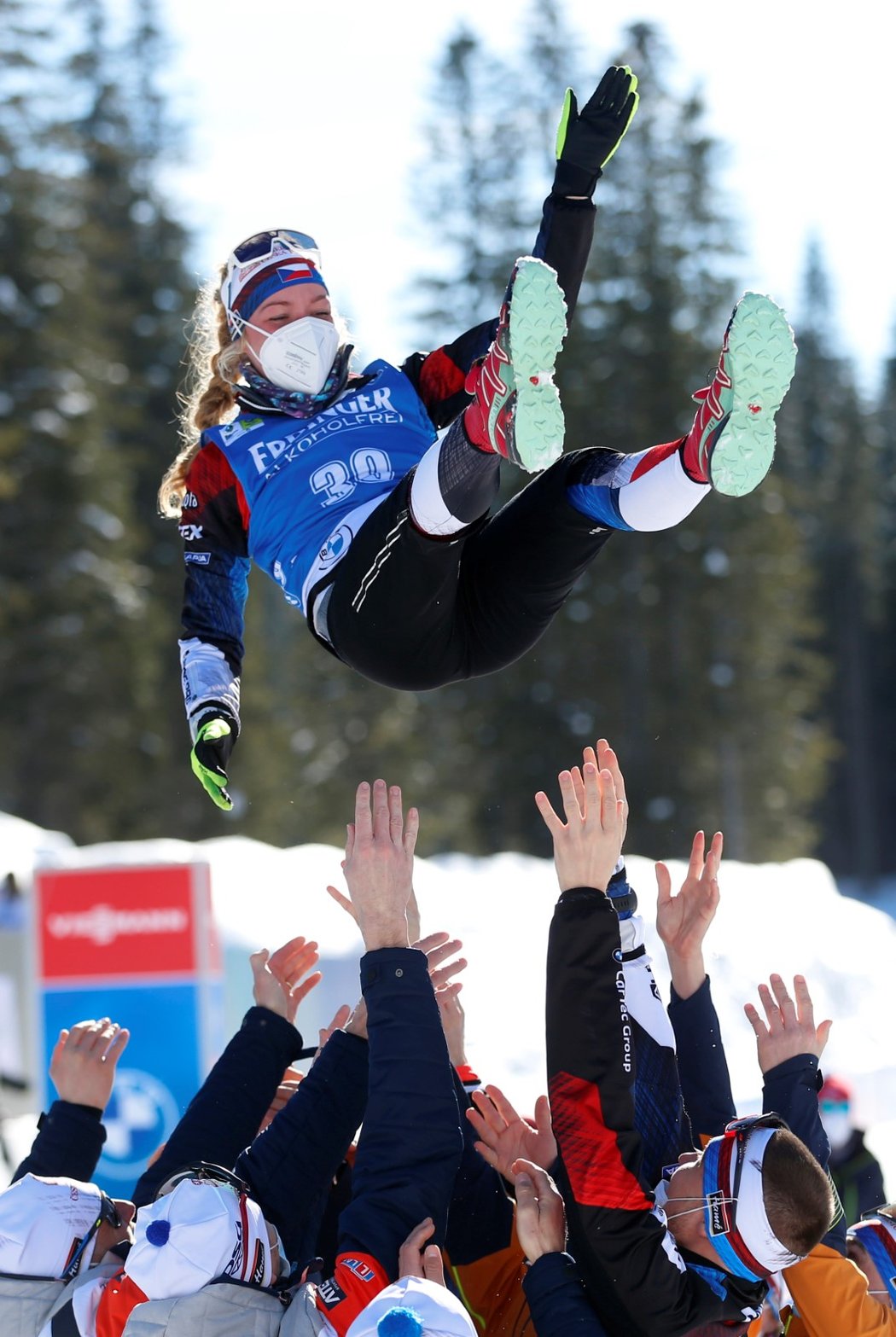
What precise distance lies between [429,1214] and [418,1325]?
1.15 feet

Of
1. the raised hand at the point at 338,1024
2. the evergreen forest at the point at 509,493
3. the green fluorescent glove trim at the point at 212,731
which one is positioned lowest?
the raised hand at the point at 338,1024

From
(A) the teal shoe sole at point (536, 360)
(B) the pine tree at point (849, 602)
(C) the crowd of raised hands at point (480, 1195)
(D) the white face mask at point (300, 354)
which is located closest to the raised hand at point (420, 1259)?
(C) the crowd of raised hands at point (480, 1195)

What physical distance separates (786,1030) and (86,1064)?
143 centimetres

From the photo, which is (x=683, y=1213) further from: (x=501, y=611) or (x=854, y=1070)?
(x=854, y=1070)

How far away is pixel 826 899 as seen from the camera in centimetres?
791

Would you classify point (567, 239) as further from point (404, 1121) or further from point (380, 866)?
point (404, 1121)

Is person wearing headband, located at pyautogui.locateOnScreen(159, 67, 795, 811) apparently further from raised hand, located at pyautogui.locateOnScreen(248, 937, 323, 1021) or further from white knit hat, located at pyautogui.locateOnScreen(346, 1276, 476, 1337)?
white knit hat, located at pyautogui.locateOnScreen(346, 1276, 476, 1337)

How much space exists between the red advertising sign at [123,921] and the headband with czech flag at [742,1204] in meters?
4.01

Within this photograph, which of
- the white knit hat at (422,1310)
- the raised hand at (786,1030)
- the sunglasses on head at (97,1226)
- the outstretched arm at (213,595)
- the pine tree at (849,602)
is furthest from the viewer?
the pine tree at (849,602)

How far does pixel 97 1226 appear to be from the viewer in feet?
8.18

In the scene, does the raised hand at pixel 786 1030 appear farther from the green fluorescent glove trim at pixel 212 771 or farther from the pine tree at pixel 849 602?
the pine tree at pixel 849 602

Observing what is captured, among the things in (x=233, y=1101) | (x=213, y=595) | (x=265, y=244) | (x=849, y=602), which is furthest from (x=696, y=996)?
(x=849, y=602)

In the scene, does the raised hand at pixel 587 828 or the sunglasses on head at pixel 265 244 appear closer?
the raised hand at pixel 587 828

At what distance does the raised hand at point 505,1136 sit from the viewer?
2.59 meters
